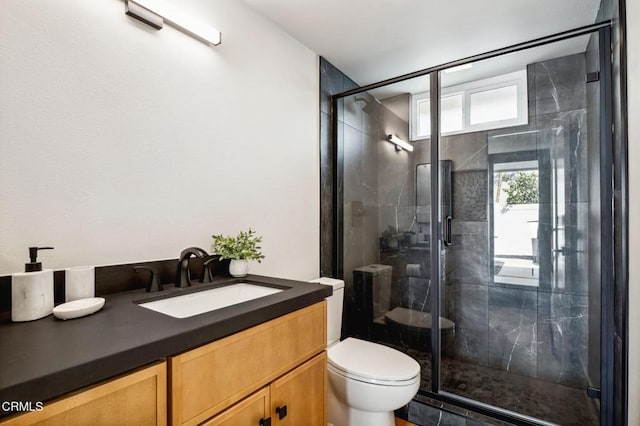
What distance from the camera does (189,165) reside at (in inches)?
57.3

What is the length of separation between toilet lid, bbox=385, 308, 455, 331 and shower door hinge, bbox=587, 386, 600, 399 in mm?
808

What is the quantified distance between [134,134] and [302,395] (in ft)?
3.90

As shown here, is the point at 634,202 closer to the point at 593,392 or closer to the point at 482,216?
the point at 482,216

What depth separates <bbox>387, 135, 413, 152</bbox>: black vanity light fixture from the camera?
2.40 m

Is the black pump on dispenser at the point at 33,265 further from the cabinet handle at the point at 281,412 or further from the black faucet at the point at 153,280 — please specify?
the cabinet handle at the point at 281,412

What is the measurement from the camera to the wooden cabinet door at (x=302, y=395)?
1040 mm

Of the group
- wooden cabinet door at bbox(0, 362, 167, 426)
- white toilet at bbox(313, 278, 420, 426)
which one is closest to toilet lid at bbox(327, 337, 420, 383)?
white toilet at bbox(313, 278, 420, 426)

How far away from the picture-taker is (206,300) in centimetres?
131

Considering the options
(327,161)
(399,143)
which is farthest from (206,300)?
(399,143)

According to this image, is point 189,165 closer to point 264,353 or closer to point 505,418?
point 264,353

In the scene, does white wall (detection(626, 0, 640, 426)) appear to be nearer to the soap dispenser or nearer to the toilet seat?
the toilet seat

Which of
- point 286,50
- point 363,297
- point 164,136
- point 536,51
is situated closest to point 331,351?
point 363,297

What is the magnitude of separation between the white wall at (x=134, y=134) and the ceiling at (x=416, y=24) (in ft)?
0.79

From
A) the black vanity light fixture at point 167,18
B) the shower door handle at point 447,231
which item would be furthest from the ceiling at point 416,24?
the shower door handle at point 447,231
